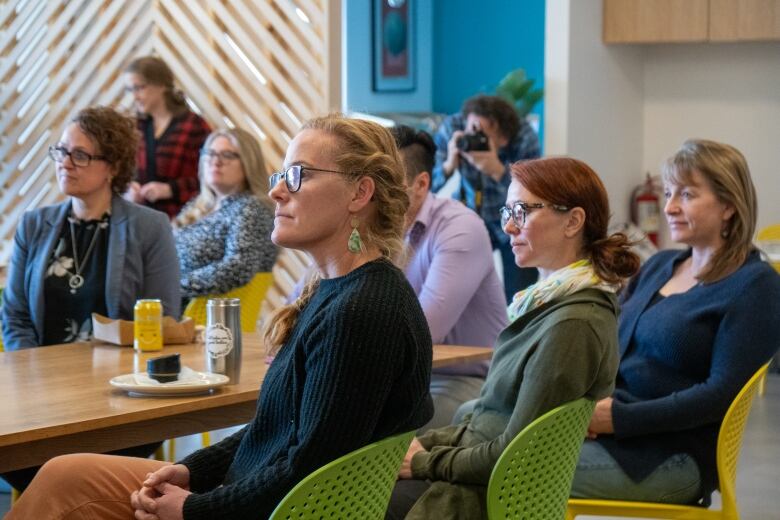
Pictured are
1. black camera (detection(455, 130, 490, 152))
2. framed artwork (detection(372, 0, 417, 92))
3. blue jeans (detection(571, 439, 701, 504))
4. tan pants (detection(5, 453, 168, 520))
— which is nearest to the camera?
tan pants (detection(5, 453, 168, 520))

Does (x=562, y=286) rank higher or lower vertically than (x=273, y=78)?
lower

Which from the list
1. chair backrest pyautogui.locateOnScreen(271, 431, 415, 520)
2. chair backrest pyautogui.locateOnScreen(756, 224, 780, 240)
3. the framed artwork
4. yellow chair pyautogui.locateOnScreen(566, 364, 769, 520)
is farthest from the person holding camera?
chair backrest pyautogui.locateOnScreen(271, 431, 415, 520)

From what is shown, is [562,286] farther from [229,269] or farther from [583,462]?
[229,269]

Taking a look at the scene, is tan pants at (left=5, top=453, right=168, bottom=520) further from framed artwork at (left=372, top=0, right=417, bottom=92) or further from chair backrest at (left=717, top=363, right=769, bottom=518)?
framed artwork at (left=372, top=0, right=417, bottom=92)

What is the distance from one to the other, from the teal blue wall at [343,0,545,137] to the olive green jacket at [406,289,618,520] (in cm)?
645

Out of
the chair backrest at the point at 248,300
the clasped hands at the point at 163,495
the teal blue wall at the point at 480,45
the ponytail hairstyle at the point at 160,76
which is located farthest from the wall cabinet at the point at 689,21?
the clasped hands at the point at 163,495

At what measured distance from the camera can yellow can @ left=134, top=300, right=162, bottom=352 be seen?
3373 mm

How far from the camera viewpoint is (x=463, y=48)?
29.9 ft

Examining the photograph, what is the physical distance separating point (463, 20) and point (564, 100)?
1.89 meters

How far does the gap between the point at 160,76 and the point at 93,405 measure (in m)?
3.36

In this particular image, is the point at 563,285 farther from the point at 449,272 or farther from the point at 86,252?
the point at 86,252

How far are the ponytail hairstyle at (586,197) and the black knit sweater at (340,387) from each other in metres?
0.65

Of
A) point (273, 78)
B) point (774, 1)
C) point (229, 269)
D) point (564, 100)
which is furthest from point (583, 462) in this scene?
point (774, 1)

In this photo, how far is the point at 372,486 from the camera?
81.9 inches
